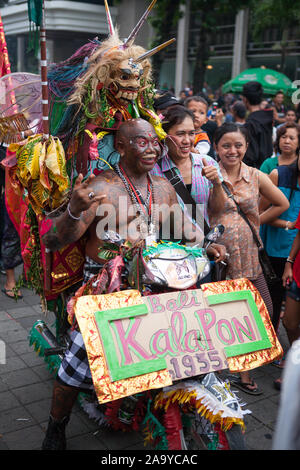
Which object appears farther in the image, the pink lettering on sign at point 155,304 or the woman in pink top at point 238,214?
the woman in pink top at point 238,214

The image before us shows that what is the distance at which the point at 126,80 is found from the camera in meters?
2.88

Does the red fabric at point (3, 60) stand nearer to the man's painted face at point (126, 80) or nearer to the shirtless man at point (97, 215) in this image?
the man's painted face at point (126, 80)

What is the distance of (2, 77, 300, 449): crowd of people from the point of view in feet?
8.57

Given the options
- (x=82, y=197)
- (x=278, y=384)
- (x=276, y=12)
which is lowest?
(x=278, y=384)

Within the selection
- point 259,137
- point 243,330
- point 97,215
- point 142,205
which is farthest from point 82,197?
point 259,137

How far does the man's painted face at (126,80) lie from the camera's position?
2840 mm

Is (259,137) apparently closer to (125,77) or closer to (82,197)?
(125,77)

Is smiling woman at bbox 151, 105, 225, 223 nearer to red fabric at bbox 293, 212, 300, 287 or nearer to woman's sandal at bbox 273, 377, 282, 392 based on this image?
red fabric at bbox 293, 212, 300, 287

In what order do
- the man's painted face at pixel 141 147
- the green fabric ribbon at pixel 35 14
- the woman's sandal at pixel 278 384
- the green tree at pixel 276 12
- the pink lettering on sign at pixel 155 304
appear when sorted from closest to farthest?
the pink lettering on sign at pixel 155 304 → the green fabric ribbon at pixel 35 14 → the man's painted face at pixel 141 147 → the woman's sandal at pixel 278 384 → the green tree at pixel 276 12

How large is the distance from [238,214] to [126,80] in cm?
120

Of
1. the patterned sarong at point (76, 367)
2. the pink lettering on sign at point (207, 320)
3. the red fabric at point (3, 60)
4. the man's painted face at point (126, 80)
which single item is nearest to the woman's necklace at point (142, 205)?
the man's painted face at point (126, 80)

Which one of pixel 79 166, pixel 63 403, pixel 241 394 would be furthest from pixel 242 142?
pixel 63 403

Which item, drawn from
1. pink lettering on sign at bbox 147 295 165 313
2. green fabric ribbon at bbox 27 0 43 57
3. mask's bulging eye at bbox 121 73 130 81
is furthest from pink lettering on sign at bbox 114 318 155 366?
green fabric ribbon at bbox 27 0 43 57

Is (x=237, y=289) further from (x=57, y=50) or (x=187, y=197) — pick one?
(x=57, y=50)
